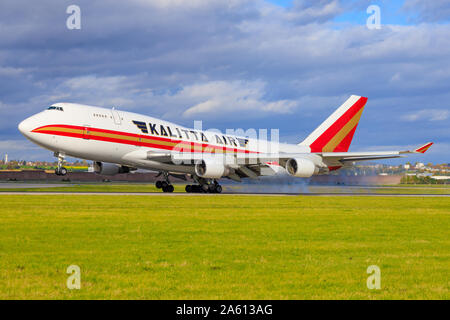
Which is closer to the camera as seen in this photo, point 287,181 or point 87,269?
point 87,269

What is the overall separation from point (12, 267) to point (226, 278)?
4296 millimetres

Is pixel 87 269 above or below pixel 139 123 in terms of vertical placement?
below

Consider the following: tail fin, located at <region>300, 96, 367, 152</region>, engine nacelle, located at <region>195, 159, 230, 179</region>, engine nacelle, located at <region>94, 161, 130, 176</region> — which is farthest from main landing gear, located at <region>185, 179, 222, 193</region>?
tail fin, located at <region>300, 96, 367, 152</region>

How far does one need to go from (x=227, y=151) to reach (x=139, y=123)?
31.6 ft

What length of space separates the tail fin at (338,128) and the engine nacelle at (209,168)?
46.7 feet

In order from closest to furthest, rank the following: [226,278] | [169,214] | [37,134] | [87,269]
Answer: [226,278]
[87,269]
[169,214]
[37,134]

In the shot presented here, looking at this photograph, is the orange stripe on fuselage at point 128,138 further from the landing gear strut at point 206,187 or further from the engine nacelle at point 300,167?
the engine nacelle at point 300,167

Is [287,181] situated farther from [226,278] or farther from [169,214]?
[226,278]

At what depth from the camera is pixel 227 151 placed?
45125mm

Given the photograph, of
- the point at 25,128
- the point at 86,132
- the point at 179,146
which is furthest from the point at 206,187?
the point at 25,128

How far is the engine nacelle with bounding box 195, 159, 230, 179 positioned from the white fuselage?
2.33 meters
